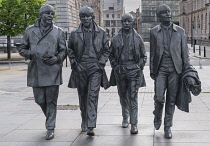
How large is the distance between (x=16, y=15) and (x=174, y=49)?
2708 cm

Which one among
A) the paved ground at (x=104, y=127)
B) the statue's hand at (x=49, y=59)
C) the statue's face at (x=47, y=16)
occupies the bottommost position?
the paved ground at (x=104, y=127)

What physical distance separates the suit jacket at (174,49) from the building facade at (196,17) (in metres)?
61.5

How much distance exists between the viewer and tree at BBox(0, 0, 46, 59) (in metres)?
31.5

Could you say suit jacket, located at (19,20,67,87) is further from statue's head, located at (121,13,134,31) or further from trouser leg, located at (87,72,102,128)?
statue's head, located at (121,13,134,31)

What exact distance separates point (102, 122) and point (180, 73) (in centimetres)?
228

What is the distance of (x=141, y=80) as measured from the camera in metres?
7.57

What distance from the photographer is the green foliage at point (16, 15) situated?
31.5 m

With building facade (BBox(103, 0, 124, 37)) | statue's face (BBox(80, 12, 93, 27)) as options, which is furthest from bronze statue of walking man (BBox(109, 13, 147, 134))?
building facade (BBox(103, 0, 124, 37))

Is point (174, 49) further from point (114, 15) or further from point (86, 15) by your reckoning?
point (114, 15)

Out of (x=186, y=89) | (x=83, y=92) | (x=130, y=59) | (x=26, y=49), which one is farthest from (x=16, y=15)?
(x=186, y=89)

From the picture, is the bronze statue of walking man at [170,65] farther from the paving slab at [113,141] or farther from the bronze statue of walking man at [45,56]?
the bronze statue of walking man at [45,56]

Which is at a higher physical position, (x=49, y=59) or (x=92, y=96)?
(x=49, y=59)

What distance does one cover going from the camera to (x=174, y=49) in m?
6.80

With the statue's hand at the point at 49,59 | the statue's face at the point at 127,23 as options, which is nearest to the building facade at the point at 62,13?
the statue's face at the point at 127,23
